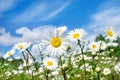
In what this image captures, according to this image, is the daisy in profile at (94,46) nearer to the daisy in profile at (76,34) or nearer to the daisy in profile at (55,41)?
the daisy in profile at (76,34)

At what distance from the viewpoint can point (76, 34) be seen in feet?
13.1

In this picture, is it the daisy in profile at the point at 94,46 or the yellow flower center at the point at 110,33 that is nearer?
the yellow flower center at the point at 110,33

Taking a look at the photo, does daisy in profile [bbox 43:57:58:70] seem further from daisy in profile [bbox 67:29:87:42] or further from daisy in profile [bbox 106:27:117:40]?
daisy in profile [bbox 106:27:117:40]

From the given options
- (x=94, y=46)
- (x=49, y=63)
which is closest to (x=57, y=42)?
(x=49, y=63)

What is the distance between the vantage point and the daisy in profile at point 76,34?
12.7 feet

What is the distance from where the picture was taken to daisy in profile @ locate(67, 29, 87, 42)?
152 inches

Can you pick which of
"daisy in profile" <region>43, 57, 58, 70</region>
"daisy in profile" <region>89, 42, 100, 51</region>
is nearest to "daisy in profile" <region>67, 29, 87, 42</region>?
"daisy in profile" <region>43, 57, 58, 70</region>

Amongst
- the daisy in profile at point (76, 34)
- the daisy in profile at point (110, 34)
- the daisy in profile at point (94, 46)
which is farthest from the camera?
the daisy in profile at point (94, 46)

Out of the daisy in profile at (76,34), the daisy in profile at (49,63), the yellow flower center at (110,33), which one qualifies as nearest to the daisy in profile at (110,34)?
the yellow flower center at (110,33)

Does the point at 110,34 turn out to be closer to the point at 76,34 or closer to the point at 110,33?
the point at 110,33

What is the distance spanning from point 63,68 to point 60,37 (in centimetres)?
29

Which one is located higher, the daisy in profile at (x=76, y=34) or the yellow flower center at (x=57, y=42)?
the daisy in profile at (x=76, y=34)

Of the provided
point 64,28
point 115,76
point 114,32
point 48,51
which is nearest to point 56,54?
point 48,51

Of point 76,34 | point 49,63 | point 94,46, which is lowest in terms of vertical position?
point 49,63
